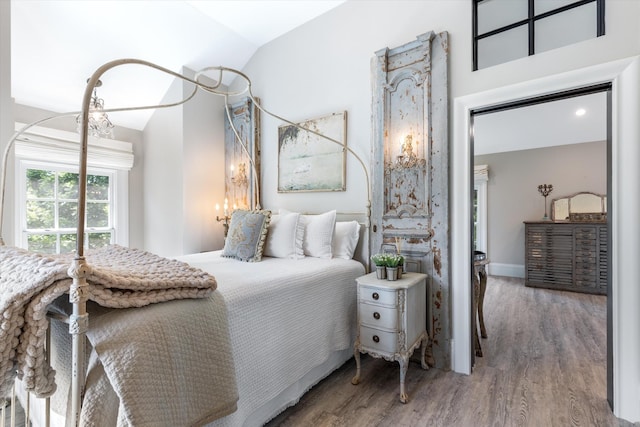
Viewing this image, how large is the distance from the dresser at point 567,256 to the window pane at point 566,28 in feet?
11.4

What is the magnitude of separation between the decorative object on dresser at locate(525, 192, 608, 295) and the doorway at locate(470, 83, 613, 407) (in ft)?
0.74

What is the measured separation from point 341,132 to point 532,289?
388 cm

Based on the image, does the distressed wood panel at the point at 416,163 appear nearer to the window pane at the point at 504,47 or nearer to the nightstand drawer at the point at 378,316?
the window pane at the point at 504,47

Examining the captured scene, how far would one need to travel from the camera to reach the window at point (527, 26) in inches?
75.4

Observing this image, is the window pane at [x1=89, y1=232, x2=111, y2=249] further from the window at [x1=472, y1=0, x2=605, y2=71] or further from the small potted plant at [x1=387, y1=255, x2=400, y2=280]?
the window at [x1=472, y1=0, x2=605, y2=71]

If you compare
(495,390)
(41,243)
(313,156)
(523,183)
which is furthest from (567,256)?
(41,243)

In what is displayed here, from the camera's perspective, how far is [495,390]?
2025 mm

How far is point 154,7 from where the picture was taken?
284cm

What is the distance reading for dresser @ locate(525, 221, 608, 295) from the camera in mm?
4254

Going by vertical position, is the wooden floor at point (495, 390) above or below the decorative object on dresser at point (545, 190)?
below

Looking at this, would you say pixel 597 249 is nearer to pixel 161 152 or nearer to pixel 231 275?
pixel 231 275

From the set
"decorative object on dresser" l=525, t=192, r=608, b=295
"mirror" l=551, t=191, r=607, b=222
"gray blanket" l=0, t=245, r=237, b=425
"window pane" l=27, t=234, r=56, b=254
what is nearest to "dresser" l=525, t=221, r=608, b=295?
"decorative object on dresser" l=525, t=192, r=608, b=295

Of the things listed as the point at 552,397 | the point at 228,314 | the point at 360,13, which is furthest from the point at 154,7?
the point at 552,397

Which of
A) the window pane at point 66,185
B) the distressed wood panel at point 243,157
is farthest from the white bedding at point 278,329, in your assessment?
the window pane at point 66,185
